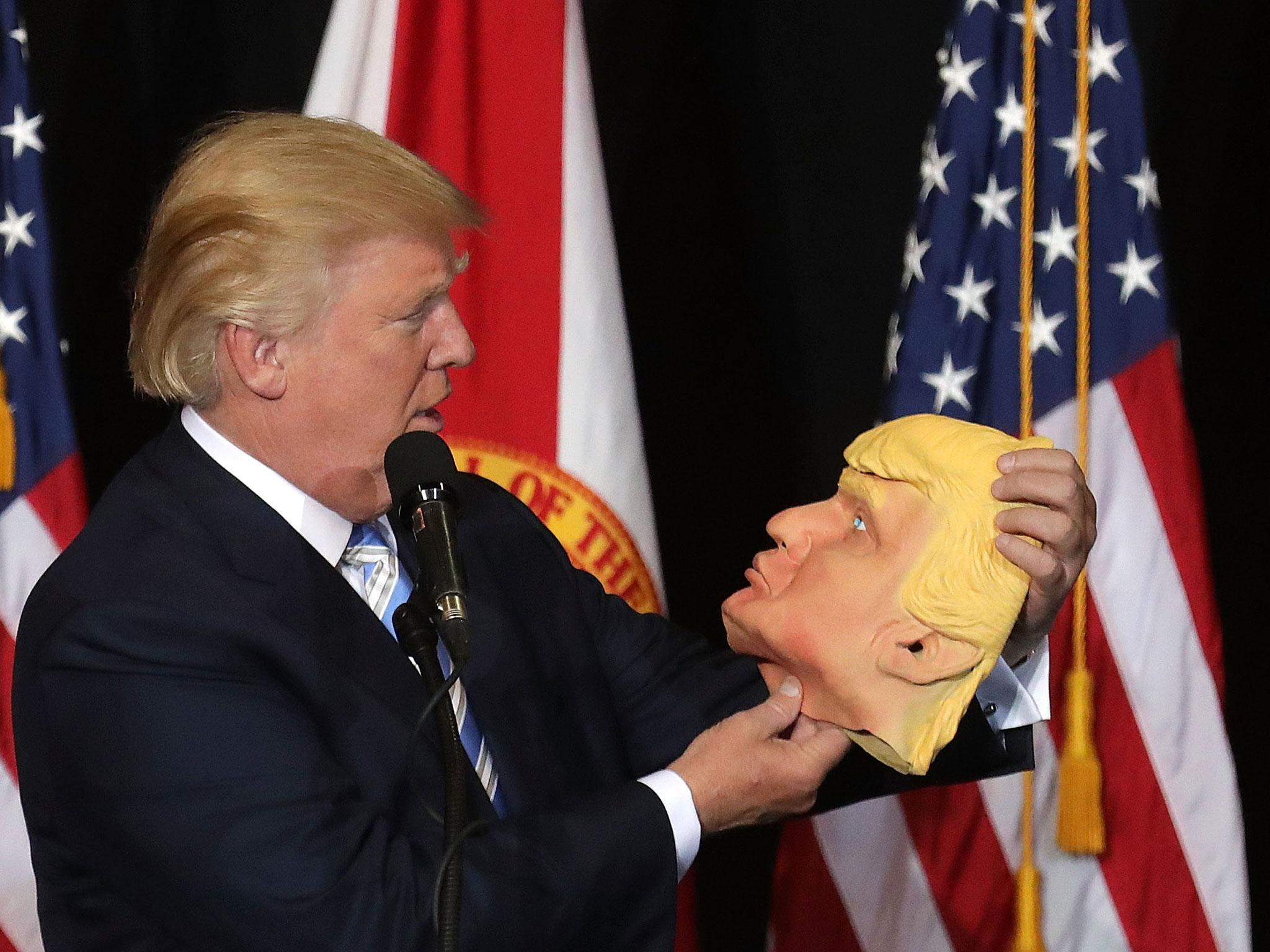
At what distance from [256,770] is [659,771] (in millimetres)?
404

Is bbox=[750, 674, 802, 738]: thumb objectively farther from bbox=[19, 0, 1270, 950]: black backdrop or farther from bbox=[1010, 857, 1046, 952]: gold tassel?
bbox=[19, 0, 1270, 950]: black backdrop

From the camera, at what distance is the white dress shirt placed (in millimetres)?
1259

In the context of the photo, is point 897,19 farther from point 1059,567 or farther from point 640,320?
point 1059,567

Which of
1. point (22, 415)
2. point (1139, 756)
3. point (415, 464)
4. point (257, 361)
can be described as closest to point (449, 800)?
point (415, 464)

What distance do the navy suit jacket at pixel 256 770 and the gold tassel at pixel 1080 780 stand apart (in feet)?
2.63

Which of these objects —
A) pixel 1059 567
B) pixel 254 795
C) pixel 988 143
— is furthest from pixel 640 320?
pixel 254 795

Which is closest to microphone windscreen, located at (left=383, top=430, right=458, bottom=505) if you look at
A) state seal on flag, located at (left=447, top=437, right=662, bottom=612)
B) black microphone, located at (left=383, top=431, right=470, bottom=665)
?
black microphone, located at (left=383, top=431, right=470, bottom=665)

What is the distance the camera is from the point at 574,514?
2.14m

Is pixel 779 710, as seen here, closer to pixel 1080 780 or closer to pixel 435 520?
pixel 435 520

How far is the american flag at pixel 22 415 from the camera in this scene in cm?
200

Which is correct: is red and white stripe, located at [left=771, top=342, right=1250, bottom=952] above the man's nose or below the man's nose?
below

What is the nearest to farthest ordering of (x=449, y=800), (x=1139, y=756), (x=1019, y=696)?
1. (x=449, y=800)
2. (x=1019, y=696)
3. (x=1139, y=756)

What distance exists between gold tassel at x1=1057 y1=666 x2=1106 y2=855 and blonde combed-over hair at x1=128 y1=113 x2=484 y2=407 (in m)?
1.09

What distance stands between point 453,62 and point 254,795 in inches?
50.8
